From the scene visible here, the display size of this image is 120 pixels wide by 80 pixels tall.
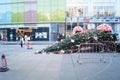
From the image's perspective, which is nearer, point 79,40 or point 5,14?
point 79,40

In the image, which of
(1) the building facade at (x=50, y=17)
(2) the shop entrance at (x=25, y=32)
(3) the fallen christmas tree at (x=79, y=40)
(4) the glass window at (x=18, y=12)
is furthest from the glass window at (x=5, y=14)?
(3) the fallen christmas tree at (x=79, y=40)

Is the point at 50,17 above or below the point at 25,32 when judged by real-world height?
above

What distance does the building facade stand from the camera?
54.7 m

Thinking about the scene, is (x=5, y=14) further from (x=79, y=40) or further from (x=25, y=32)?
(x=79, y=40)

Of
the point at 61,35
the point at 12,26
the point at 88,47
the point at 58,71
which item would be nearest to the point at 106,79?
the point at 58,71

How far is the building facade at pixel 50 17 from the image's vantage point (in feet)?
180

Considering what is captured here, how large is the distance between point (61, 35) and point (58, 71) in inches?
1677

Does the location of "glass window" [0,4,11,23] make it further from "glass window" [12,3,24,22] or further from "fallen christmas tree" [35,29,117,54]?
"fallen christmas tree" [35,29,117,54]

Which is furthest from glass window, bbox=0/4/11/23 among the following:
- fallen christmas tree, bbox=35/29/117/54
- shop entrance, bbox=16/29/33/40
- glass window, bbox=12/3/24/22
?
fallen christmas tree, bbox=35/29/117/54

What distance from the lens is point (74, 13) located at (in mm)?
55188

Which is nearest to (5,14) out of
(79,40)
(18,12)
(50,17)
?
(18,12)

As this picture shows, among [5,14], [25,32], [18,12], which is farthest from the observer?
[5,14]

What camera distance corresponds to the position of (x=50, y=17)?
187 ft

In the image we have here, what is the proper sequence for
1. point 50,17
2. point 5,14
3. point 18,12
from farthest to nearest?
point 5,14, point 18,12, point 50,17
